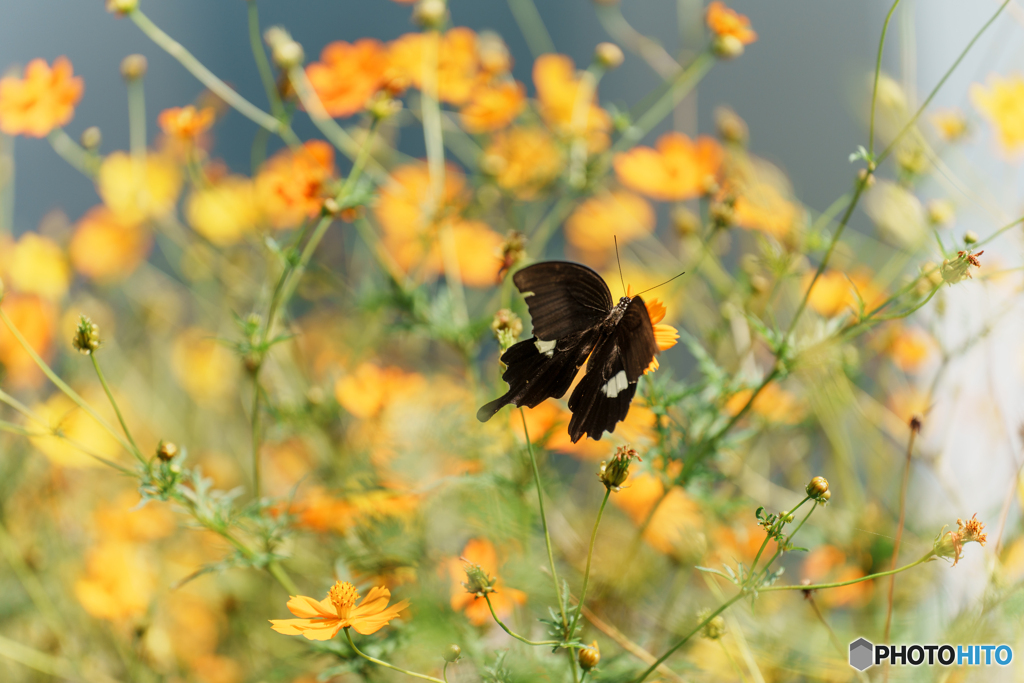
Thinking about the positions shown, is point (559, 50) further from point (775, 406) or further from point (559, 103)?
point (775, 406)

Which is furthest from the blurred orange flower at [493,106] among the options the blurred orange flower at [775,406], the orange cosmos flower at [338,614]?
the orange cosmos flower at [338,614]

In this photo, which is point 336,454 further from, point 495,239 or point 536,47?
point 536,47

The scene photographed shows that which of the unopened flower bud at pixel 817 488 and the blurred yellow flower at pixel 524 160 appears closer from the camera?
the unopened flower bud at pixel 817 488

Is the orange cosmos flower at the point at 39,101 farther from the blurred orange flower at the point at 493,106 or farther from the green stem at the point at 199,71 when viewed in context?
the blurred orange flower at the point at 493,106

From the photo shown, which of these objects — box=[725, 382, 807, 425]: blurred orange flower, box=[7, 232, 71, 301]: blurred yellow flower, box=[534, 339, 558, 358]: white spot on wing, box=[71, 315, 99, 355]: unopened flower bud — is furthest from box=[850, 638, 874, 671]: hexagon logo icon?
box=[7, 232, 71, 301]: blurred yellow flower

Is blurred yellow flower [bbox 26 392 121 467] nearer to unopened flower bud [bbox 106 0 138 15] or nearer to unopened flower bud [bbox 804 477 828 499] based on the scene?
unopened flower bud [bbox 106 0 138 15]

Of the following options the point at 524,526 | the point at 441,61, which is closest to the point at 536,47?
the point at 441,61
